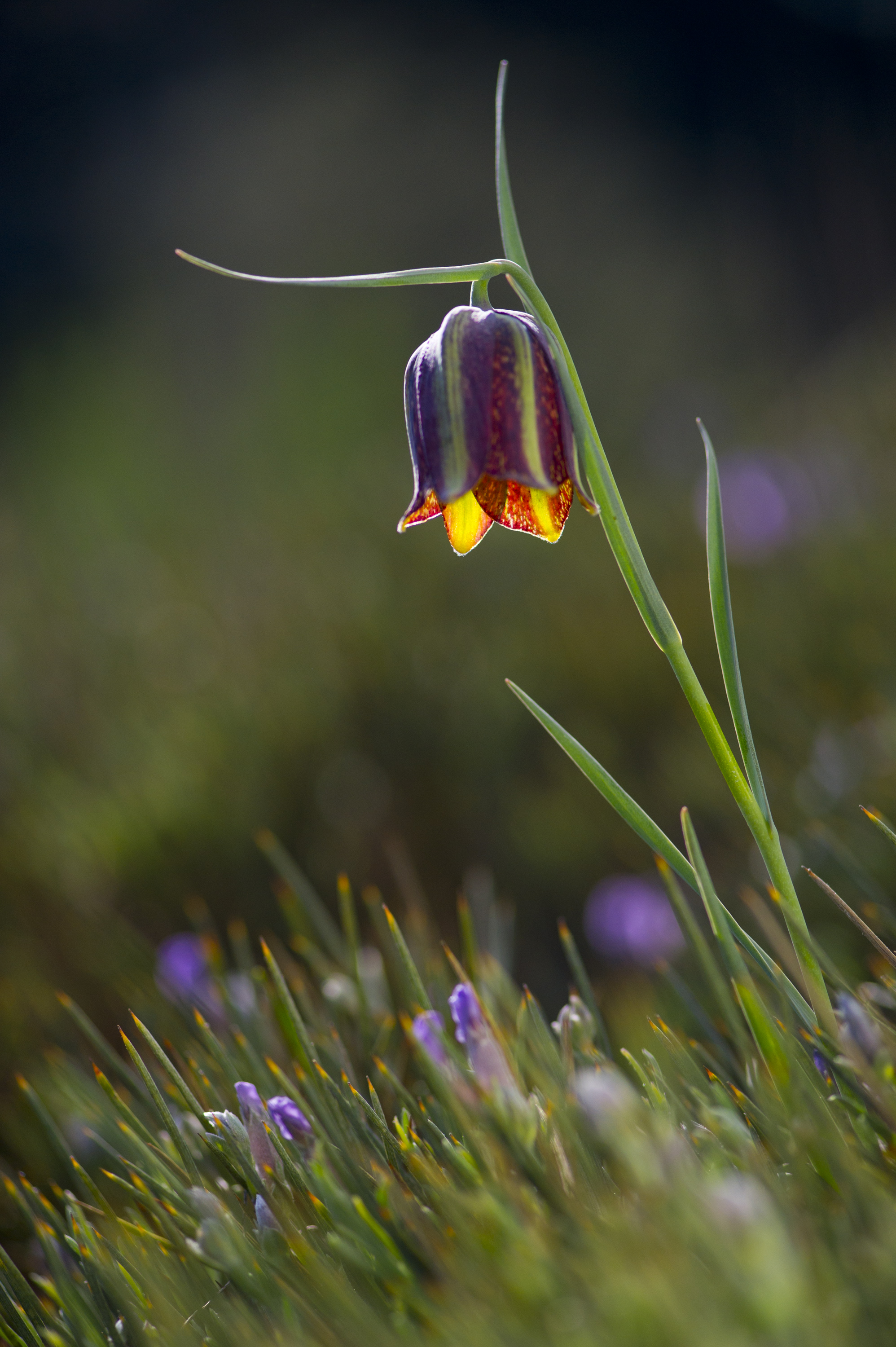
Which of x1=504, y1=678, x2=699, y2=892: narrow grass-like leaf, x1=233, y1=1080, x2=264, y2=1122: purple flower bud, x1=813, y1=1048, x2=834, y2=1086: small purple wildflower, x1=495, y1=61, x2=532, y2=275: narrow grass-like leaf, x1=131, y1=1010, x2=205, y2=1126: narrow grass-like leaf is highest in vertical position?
x1=495, y1=61, x2=532, y2=275: narrow grass-like leaf

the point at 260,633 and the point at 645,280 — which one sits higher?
the point at 645,280

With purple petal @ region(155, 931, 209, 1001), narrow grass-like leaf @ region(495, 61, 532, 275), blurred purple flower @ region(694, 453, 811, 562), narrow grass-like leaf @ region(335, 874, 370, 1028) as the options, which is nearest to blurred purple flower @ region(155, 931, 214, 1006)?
purple petal @ region(155, 931, 209, 1001)

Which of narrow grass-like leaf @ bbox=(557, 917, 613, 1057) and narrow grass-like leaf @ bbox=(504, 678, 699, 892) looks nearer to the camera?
narrow grass-like leaf @ bbox=(504, 678, 699, 892)

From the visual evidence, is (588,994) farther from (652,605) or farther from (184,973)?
(184,973)

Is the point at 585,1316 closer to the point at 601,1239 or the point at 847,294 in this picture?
the point at 601,1239

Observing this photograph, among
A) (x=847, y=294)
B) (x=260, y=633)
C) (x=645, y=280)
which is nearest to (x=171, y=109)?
(x=645, y=280)

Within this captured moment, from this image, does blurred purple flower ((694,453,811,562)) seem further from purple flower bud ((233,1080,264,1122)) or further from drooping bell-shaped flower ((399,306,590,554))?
purple flower bud ((233,1080,264,1122))
